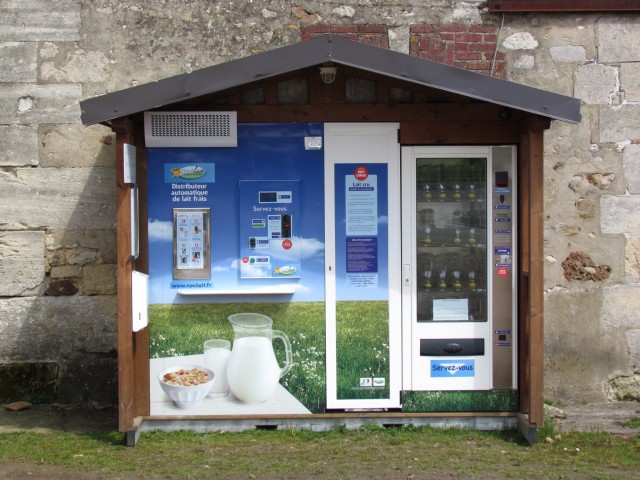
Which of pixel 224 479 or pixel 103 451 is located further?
pixel 103 451

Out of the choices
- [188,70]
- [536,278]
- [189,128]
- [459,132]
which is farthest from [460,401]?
[188,70]

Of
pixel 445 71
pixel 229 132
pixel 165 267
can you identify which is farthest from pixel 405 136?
pixel 165 267

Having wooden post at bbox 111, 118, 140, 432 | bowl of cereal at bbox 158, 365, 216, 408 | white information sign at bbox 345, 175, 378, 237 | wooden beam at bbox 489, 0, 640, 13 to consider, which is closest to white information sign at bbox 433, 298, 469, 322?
white information sign at bbox 345, 175, 378, 237

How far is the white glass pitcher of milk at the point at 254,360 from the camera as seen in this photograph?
18.7 feet

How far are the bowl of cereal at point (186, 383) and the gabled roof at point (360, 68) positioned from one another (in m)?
1.94

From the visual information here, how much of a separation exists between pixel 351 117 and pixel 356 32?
1220mm

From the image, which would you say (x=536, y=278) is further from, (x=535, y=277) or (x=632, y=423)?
(x=632, y=423)

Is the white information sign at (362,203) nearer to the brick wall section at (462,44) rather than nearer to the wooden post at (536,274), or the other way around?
the wooden post at (536,274)

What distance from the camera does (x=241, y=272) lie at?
18.9 feet

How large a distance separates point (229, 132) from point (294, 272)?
115 cm

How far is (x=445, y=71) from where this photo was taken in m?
5.06

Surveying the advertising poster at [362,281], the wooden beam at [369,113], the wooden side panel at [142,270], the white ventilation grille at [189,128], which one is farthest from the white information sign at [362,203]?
the wooden side panel at [142,270]

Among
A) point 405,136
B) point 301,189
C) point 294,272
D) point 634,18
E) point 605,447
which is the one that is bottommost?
point 605,447

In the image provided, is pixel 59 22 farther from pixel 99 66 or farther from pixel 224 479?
pixel 224 479
